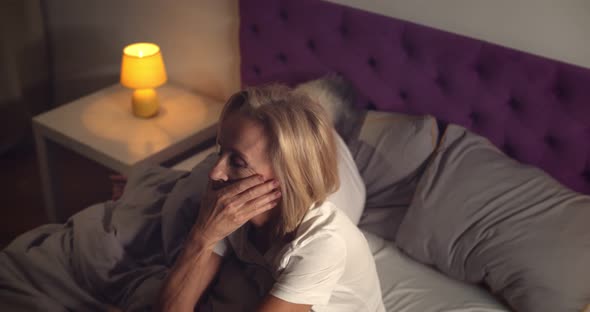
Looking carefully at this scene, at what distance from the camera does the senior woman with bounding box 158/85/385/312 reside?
1230 mm

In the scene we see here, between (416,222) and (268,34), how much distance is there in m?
0.95

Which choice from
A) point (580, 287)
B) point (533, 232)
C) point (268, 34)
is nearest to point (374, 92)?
point (268, 34)

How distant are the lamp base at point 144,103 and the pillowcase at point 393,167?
100 centimetres

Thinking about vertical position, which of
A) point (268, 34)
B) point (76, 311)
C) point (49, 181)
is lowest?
point (49, 181)

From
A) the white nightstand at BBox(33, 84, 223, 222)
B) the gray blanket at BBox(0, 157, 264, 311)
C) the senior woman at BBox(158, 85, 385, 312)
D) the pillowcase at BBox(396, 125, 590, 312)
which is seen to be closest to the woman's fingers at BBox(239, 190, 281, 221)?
the senior woman at BBox(158, 85, 385, 312)

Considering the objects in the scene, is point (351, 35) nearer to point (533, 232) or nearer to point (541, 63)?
point (541, 63)

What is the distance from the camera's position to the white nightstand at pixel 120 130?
2.34 meters

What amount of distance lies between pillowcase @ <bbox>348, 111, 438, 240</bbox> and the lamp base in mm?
999

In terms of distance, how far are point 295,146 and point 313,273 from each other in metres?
0.26

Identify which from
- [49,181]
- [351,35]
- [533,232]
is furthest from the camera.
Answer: [49,181]

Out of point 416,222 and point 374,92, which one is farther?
point 374,92

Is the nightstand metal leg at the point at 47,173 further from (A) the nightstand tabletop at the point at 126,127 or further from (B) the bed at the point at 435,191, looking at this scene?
(B) the bed at the point at 435,191

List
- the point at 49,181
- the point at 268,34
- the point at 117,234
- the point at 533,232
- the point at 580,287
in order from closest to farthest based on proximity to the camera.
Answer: the point at 580,287 → the point at 533,232 → the point at 117,234 → the point at 268,34 → the point at 49,181

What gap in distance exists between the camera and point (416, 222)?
Result: 1.79 metres
